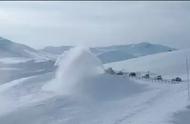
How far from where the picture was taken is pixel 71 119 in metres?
41.3

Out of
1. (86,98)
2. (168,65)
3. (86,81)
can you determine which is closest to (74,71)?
(86,81)

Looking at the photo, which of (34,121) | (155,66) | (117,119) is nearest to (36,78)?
(34,121)

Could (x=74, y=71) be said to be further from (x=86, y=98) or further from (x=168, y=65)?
(x=168, y=65)

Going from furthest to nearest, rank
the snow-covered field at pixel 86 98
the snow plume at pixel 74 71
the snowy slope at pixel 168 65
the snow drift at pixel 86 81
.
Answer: the snowy slope at pixel 168 65, the snow plume at pixel 74 71, the snow drift at pixel 86 81, the snow-covered field at pixel 86 98

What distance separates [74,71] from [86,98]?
9079 millimetres

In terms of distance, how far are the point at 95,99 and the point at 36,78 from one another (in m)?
13.7

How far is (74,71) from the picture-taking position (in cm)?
5656

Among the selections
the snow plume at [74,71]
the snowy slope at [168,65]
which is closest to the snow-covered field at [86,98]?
the snow plume at [74,71]

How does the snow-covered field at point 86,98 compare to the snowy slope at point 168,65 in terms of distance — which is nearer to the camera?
the snow-covered field at point 86,98

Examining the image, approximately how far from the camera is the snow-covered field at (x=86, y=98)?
136 ft

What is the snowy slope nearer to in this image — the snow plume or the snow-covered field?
the snow plume

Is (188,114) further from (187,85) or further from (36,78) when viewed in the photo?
(36,78)

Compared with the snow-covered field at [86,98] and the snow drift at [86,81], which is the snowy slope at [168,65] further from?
the snow-covered field at [86,98]

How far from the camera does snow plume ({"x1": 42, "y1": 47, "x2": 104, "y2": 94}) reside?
2064 inches
